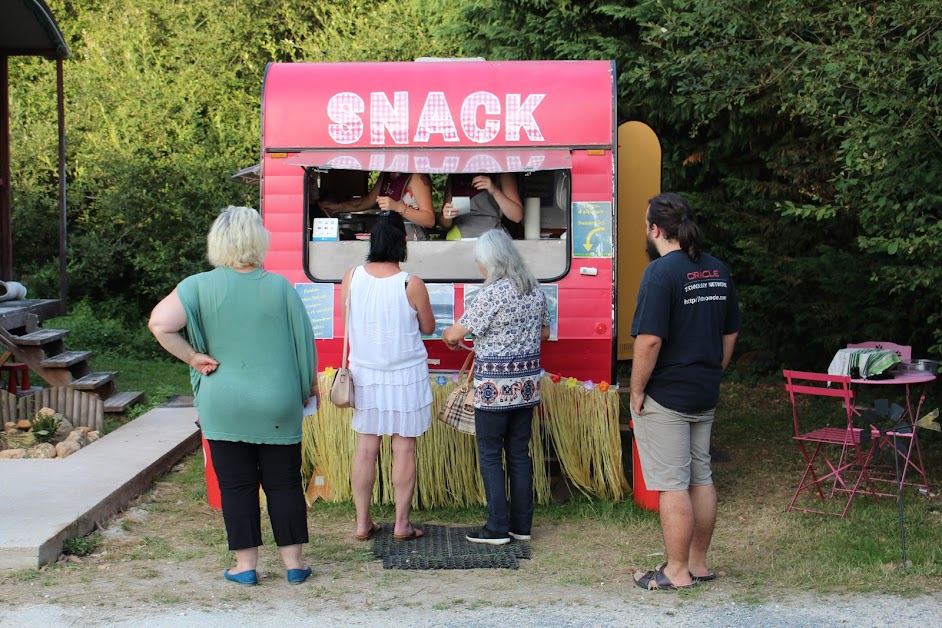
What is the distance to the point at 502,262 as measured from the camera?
17.9 ft

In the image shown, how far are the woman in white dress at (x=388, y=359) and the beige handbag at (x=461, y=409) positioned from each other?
0.51 ft

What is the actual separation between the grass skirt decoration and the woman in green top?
4.77 ft

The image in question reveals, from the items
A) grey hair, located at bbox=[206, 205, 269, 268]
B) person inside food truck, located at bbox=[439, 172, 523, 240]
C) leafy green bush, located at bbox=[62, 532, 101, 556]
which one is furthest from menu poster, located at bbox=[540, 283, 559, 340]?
leafy green bush, located at bbox=[62, 532, 101, 556]

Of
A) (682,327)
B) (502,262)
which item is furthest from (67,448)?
(682,327)

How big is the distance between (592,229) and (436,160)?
3.35 feet

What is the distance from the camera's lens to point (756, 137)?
1056 centimetres

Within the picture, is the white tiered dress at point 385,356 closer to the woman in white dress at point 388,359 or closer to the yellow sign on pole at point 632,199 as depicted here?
the woman in white dress at point 388,359

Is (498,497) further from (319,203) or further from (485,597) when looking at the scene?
(319,203)

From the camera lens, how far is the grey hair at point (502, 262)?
5.46 metres

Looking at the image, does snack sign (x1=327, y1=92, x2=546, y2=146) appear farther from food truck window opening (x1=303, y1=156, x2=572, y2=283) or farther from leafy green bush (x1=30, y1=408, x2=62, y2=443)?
leafy green bush (x1=30, y1=408, x2=62, y2=443)

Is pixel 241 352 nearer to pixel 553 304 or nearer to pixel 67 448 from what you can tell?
pixel 553 304

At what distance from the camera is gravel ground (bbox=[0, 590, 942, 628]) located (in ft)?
14.1

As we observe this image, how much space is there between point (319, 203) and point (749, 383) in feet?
22.9

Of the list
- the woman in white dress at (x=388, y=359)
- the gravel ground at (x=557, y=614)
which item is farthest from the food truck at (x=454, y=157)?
the gravel ground at (x=557, y=614)
